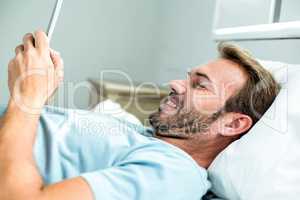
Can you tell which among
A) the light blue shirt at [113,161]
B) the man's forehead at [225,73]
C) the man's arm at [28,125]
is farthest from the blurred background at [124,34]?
the man's arm at [28,125]

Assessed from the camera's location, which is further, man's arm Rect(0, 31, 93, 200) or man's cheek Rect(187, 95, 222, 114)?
man's cheek Rect(187, 95, 222, 114)

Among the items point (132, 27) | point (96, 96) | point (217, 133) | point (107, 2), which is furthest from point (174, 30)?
point (217, 133)

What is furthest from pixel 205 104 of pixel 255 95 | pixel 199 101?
pixel 255 95

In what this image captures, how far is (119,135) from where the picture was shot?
88 cm

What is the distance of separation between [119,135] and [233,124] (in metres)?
0.32

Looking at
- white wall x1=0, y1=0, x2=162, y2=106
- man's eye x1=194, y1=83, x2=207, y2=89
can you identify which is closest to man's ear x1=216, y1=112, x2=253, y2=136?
man's eye x1=194, y1=83, x2=207, y2=89

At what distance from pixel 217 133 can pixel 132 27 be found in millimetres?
1376

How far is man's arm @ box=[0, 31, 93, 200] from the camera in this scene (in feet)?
2.03

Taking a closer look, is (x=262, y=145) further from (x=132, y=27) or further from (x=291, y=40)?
(x=132, y=27)

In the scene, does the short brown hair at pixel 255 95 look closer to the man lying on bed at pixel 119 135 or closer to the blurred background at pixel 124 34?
the man lying on bed at pixel 119 135

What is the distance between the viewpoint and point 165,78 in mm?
2168

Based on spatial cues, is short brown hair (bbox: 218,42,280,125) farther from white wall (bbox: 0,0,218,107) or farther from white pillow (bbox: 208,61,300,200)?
white wall (bbox: 0,0,218,107)

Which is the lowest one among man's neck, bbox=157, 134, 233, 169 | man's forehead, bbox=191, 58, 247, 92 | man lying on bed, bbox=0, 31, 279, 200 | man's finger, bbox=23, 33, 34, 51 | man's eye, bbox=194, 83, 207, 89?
man's neck, bbox=157, 134, 233, 169

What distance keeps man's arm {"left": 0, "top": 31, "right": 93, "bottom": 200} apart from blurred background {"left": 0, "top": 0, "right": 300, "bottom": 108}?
105cm
